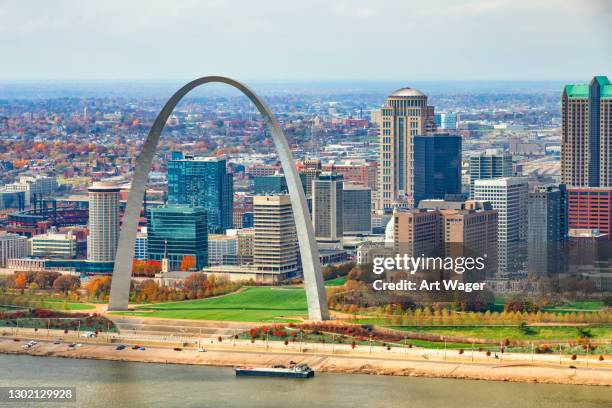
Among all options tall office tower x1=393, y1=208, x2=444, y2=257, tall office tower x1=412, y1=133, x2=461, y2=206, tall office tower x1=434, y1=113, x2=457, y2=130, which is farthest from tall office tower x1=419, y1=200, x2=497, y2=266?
tall office tower x1=434, y1=113, x2=457, y2=130

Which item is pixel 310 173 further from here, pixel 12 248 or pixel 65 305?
pixel 65 305

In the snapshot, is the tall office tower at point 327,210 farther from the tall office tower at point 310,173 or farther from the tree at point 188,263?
the tree at point 188,263

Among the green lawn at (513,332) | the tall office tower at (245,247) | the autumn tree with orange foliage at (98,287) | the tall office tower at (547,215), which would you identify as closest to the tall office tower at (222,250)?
the tall office tower at (245,247)

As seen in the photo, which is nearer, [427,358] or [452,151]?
[427,358]

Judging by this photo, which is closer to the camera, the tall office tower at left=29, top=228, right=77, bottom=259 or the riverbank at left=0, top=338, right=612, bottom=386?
the riverbank at left=0, top=338, right=612, bottom=386

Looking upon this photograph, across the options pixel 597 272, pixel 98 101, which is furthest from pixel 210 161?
pixel 98 101

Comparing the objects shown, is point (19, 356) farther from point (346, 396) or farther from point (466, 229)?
point (466, 229)

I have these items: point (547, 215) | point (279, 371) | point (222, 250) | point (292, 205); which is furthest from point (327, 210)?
point (279, 371)

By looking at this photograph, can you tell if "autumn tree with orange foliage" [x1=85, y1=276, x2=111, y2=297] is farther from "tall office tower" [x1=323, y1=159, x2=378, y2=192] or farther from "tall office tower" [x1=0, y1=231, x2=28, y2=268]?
"tall office tower" [x1=323, y1=159, x2=378, y2=192]
